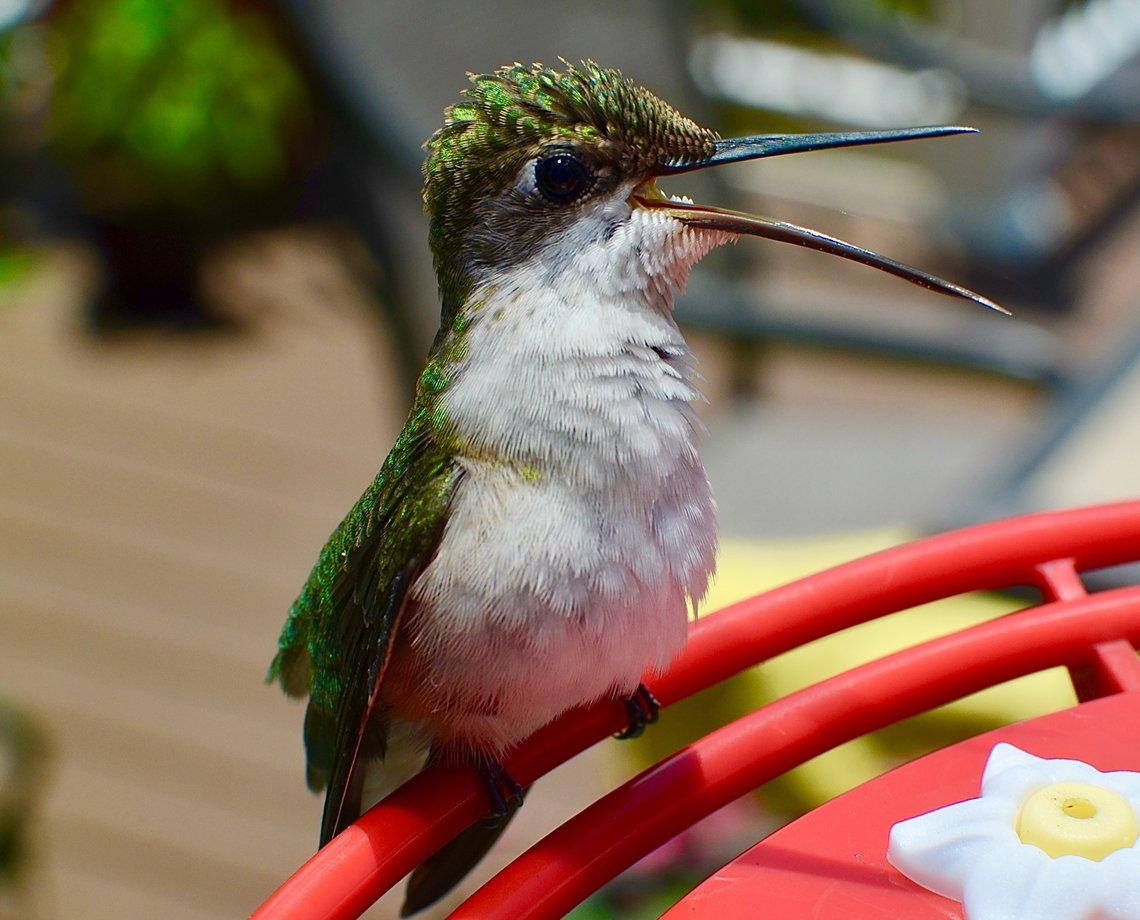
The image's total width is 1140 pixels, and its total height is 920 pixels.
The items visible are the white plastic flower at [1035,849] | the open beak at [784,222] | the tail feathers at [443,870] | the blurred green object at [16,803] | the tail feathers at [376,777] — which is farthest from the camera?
the blurred green object at [16,803]

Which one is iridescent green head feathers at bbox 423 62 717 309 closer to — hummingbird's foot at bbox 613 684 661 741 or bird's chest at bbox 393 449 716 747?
bird's chest at bbox 393 449 716 747

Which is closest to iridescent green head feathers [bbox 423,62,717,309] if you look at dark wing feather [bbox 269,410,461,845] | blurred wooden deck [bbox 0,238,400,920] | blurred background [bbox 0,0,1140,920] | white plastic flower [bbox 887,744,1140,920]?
dark wing feather [bbox 269,410,461,845]

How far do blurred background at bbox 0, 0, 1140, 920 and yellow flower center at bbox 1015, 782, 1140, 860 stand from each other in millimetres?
1194

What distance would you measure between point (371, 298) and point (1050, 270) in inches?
128

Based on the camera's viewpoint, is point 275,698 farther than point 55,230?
No

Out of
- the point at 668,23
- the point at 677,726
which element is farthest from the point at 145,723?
the point at 668,23

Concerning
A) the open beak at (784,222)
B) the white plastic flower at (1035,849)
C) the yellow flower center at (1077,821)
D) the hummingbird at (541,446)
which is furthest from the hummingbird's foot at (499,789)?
the open beak at (784,222)

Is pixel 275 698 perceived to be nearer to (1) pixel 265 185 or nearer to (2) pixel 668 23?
(2) pixel 668 23

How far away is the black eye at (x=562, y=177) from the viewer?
1627 millimetres

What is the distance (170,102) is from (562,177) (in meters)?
5.48

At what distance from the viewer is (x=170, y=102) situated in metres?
6.60

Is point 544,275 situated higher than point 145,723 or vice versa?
point 145,723

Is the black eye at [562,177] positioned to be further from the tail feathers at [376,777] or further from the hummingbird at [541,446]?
the tail feathers at [376,777]

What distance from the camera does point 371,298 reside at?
668 cm
